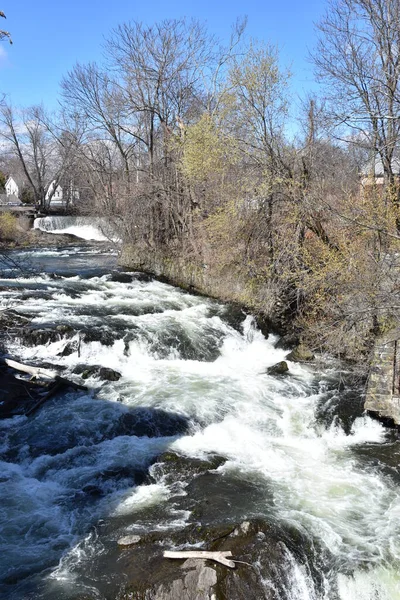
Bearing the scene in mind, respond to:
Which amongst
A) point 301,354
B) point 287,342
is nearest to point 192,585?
point 301,354

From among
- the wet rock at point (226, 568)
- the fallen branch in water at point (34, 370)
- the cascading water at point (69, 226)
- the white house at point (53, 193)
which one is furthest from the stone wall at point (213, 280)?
the white house at point (53, 193)

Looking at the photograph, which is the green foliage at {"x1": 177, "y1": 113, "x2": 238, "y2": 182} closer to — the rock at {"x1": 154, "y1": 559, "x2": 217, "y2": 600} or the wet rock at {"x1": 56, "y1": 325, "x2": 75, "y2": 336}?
the wet rock at {"x1": 56, "y1": 325, "x2": 75, "y2": 336}

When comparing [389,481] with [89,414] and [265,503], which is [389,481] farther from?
[89,414]

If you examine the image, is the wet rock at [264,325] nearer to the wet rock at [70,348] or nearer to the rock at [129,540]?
the wet rock at [70,348]

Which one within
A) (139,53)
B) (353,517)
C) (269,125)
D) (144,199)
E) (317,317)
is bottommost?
(353,517)

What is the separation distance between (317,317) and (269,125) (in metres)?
5.81

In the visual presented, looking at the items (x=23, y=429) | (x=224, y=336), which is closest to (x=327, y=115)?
(x=224, y=336)

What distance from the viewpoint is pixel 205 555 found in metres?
4.74

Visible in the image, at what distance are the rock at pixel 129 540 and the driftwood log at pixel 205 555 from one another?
18.7 inches

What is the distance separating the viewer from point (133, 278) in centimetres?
1830

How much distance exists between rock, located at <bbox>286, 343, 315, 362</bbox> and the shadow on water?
178 inches

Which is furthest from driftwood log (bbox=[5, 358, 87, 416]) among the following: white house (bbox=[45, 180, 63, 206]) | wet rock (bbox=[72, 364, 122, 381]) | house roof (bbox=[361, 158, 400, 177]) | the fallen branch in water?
white house (bbox=[45, 180, 63, 206])

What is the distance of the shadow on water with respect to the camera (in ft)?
16.9

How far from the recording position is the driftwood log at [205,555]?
4684mm
